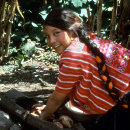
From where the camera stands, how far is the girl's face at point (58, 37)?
168 centimetres

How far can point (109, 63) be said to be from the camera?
5.19 feet

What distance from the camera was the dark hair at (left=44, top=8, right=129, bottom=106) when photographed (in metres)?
1.53

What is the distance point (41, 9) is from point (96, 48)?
4331 millimetres

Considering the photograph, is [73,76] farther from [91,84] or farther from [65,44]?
[65,44]

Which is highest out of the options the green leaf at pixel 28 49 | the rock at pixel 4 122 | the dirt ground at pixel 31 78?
the rock at pixel 4 122

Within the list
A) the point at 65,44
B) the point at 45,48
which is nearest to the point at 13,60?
the point at 45,48

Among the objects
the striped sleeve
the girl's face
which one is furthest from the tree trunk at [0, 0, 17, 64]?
the striped sleeve

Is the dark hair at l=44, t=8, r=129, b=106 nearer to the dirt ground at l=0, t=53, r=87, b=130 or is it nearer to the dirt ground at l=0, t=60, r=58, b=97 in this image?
the dirt ground at l=0, t=53, r=87, b=130

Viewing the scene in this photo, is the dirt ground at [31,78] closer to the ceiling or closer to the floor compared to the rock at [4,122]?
closer to the floor

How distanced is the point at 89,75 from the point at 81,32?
36 cm

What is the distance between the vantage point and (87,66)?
1.55 metres

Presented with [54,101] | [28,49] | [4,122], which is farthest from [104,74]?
[28,49]

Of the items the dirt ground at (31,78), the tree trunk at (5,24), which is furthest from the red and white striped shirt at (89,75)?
the tree trunk at (5,24)

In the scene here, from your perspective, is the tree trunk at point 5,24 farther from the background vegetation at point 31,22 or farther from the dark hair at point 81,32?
the dark hair at point 81,32
